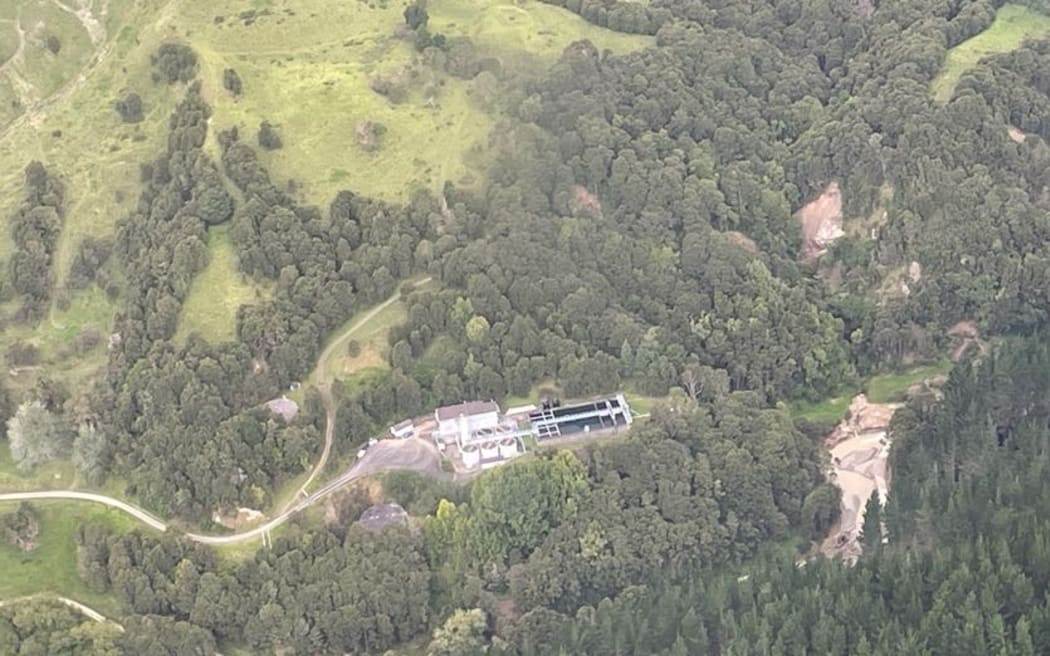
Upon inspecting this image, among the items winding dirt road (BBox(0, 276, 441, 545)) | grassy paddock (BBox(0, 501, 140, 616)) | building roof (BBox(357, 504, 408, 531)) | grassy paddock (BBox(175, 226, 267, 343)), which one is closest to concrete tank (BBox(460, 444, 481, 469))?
winding dirt road (BBox(0, 276, 441, 545))

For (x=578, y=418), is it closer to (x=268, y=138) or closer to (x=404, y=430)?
(x=404, y=430)

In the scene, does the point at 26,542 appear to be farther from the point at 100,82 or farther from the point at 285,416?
the point at 100,82

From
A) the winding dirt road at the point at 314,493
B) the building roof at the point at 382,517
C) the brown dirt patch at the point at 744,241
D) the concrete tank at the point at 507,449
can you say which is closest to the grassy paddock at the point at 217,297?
the winding dirt road at the point at 314,493

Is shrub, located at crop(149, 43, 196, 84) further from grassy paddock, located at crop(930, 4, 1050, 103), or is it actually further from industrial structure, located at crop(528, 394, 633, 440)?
grassy paddock, located at crop(930, 4, 1050, 103)

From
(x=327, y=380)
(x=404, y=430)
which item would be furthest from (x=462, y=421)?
(x=327, y=380)

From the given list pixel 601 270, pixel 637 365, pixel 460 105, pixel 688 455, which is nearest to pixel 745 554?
pixel 688 455

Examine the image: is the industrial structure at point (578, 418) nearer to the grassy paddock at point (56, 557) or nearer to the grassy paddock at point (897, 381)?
the grassy paddock at point (897, 381)
